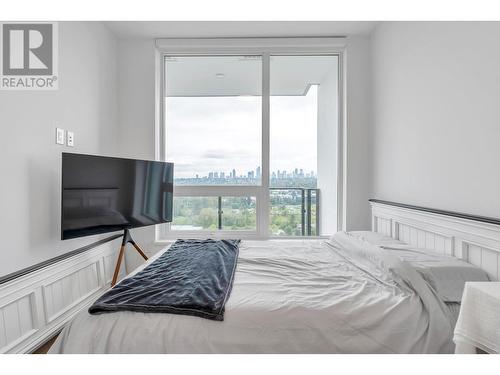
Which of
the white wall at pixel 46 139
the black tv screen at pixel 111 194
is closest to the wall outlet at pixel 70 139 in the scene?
the white wall at pixel 46 139

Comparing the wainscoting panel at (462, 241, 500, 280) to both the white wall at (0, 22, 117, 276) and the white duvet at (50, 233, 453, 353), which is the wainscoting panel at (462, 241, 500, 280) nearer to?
the white duvet at (50, 233, 453, 353)

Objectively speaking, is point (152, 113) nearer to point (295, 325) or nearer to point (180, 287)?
point (180, 287)

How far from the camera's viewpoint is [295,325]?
125 cm

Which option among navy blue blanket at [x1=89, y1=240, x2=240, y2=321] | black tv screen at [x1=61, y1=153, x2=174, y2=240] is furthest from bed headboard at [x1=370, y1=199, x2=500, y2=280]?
black tv screen at [x1=61, y1=153, x2=174, y2=240]

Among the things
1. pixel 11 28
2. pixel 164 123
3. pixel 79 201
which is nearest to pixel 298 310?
pixel 79 201

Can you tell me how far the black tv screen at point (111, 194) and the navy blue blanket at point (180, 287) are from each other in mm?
686

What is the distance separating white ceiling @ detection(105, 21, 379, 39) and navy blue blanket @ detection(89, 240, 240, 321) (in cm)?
227

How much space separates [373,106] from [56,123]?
298cm

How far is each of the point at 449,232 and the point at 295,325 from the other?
3.97 ft

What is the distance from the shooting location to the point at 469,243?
1617mm

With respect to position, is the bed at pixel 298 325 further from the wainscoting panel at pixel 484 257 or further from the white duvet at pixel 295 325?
the wainscoting panel at pixel 484 257

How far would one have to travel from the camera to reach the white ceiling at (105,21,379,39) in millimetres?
2867

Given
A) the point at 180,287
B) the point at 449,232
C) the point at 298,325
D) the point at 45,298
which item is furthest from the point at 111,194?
the point at 449,232
